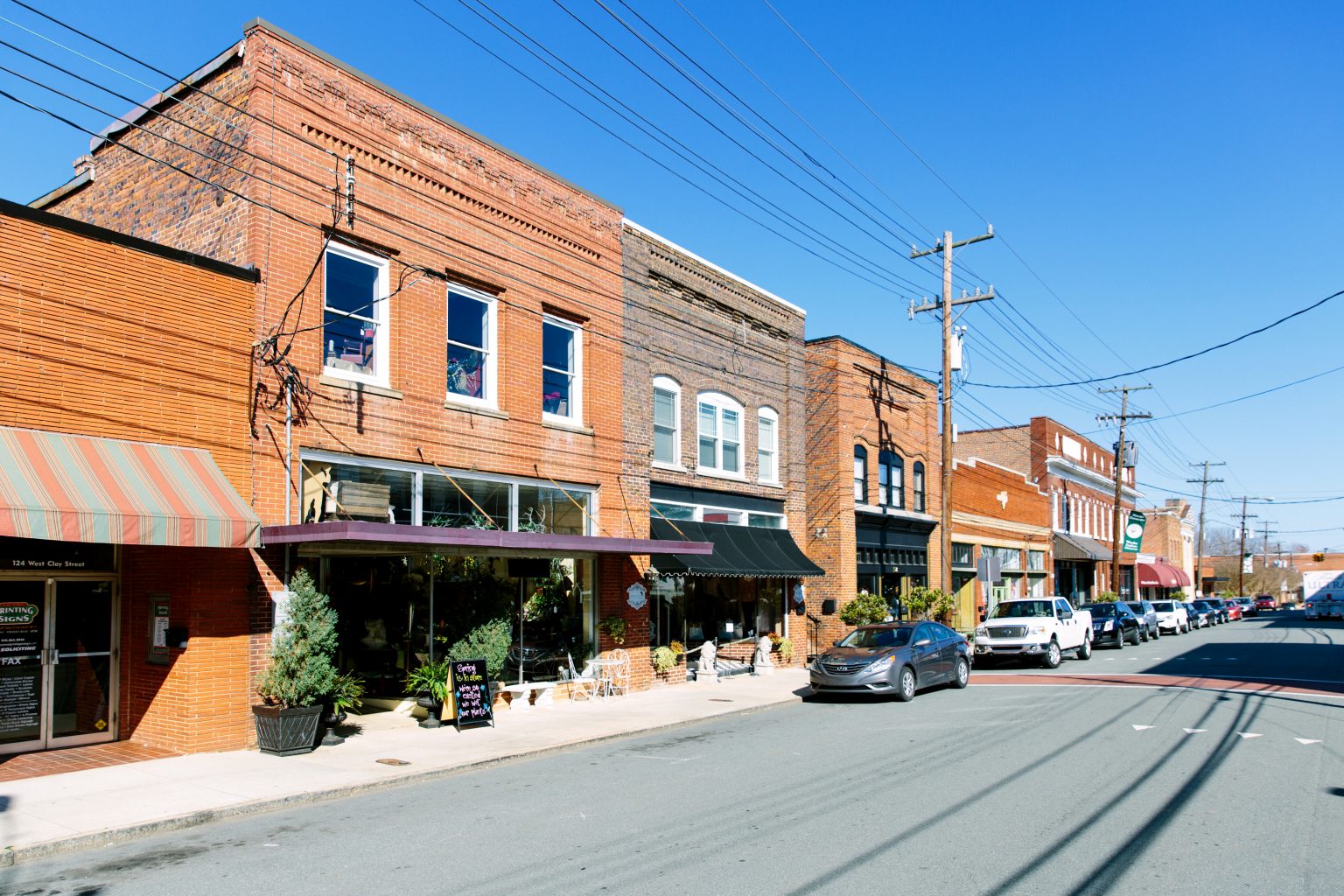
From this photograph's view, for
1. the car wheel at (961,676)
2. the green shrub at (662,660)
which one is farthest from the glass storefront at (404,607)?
the car wheel at (961,676)

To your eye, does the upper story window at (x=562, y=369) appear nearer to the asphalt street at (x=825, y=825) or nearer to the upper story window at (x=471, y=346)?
the upper story window at (x=471, y=346)

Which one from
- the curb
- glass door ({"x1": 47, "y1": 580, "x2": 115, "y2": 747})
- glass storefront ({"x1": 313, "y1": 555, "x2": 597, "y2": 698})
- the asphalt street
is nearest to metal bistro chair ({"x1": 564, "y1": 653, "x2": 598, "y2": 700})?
glass storefront ({"x1": 313, "y1": 555, "x2": 597, "y2": 698})

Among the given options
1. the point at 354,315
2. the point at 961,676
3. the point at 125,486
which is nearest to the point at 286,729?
Answer: the point at 125,486

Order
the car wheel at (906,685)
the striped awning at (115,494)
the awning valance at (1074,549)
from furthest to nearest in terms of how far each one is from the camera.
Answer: the awning valance at (1074,549) < the car wheel at (906,685) < the striped awning at (115,494)

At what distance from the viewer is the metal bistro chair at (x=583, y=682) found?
1827cm

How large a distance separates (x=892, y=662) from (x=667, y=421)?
6.95m

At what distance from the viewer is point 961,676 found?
2091 centimetres

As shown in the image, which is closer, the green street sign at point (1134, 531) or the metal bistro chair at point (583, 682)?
the metal bistro chair at point (583, 682)

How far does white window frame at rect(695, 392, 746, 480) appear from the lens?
888 inches

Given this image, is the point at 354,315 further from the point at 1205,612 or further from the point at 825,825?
the point at 1205,612

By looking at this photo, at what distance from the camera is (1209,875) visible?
6980mm

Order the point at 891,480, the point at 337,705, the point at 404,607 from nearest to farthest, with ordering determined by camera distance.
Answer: the point at 337,705 → the point at 404,607 → the point at 891,480

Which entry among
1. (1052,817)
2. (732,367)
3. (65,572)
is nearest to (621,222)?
(732,367)

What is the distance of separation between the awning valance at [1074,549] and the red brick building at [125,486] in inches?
1688
